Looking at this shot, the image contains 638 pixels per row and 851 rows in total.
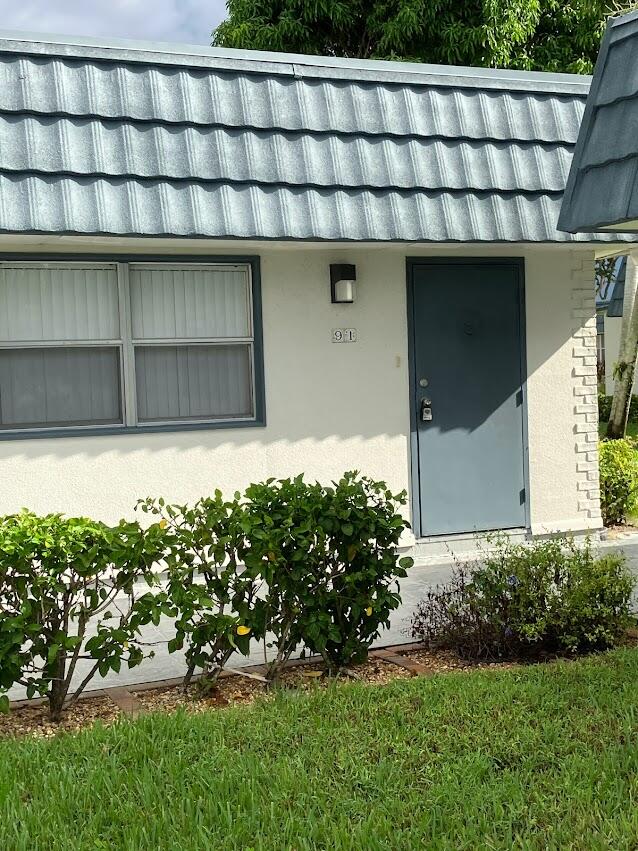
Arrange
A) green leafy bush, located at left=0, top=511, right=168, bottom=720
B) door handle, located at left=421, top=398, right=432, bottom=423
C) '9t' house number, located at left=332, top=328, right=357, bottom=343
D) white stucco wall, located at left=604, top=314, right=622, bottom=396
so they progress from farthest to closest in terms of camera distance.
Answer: white stucco wall, located at left=604, top=314, right=622, bottom=396, door handle, located at left=421, top=398, right=432, bottom=423, '9t' house number, located at left=332, top=328, right=357, bottom=343, green leafy bush, located at left=0, top=511, right=168, bottom=720

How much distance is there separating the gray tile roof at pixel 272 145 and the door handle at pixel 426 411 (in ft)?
4.96

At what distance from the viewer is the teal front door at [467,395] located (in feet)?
29.8

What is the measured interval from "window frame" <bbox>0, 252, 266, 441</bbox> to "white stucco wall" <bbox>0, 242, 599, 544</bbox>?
64 millimetres

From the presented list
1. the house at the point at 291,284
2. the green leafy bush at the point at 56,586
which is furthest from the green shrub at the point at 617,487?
the green leafy bush at the point at 56,586

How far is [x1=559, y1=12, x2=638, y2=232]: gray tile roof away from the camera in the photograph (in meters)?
6.41

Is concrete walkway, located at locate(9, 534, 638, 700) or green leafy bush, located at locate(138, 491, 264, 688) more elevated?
green leafy bush, located at locate(138, 491, 264, 688)

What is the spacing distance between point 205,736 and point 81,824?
86 cm

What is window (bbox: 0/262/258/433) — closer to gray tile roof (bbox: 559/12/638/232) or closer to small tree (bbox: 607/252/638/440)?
gray tile roof (bbox: 559/12/638/232)

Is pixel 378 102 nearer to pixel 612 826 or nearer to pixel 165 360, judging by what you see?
pixel 165 360

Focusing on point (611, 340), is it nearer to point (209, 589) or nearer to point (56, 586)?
point (209, 589)

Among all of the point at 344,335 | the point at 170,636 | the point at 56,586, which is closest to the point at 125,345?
the point at 344,335

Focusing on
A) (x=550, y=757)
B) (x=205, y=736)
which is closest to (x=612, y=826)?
(x=550, y=757)

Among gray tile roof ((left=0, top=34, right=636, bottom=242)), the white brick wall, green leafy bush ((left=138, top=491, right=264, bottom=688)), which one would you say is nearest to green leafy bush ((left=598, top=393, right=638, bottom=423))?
the white brick wall

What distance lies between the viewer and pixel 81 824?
3.74 metres
